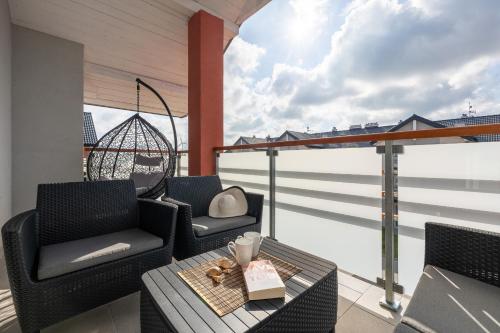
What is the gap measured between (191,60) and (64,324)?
3.11m

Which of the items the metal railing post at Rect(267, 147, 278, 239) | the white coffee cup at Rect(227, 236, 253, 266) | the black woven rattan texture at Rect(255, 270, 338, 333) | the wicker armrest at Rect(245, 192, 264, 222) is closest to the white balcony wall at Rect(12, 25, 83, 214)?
the wicker armrest at Rect(245, 192, 264, 222)

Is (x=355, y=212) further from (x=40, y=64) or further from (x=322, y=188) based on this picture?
(x=40, y=64)

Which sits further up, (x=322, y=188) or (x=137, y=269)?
(x=322, y=188)

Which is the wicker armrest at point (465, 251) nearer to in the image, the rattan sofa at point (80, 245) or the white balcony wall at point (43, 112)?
the rattan sofa at point (80, 245)

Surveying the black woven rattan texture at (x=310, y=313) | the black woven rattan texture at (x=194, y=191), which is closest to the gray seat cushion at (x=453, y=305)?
the black woven rattan texture at (x=310, y=313)

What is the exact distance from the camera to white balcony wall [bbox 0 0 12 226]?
2514 mm

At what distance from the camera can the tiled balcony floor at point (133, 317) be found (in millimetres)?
1325

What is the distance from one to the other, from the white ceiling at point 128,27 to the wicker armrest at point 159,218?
268 centimetres

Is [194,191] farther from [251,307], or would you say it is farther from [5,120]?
[5,120]

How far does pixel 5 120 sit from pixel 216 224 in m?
2.85

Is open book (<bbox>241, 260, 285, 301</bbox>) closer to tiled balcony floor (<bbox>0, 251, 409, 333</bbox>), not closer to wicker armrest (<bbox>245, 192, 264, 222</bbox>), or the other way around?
tiled balcony floor (<bbox>0, 251, 409, 333</bbox>)

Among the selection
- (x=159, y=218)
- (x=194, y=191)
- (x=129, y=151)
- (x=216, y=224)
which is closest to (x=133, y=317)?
(x=159, y=218)

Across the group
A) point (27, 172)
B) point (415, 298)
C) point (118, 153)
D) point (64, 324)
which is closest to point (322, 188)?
point (415, 298)

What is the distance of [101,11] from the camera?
3.12 metres
